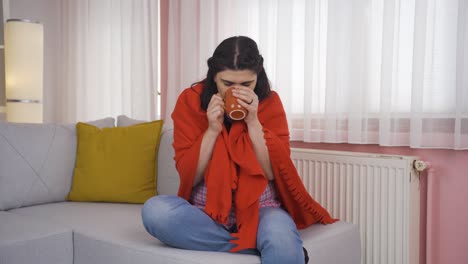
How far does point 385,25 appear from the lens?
5.87 feet

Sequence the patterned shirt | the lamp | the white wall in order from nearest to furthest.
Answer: the patterned shirt → the lamp → the white wall

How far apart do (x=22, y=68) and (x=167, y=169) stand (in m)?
1.59

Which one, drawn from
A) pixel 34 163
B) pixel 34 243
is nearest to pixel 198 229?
pixel 34 243

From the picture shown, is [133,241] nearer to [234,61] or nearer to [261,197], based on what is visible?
[261,197]

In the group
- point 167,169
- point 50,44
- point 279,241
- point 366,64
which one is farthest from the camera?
point 50,44

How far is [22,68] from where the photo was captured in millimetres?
3086

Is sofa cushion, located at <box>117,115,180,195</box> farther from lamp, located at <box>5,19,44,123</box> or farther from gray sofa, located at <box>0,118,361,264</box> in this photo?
lamp, located at <box>5,19,44,123</box>

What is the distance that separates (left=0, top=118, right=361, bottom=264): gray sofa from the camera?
142cm

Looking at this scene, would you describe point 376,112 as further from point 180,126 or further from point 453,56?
point 180,126

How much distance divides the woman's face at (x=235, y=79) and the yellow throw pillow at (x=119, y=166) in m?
0.80

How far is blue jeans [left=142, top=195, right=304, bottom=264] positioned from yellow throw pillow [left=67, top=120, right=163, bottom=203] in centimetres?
76

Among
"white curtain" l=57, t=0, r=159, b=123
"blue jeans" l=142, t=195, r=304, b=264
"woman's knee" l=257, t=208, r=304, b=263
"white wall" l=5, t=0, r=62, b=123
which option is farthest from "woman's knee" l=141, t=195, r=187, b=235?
"white wall" l=5, t=0, r=62, b=123

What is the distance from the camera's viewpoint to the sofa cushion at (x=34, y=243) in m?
1.50

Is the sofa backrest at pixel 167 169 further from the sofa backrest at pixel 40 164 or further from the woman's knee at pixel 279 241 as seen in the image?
the woman's knee at pixel 279 241
